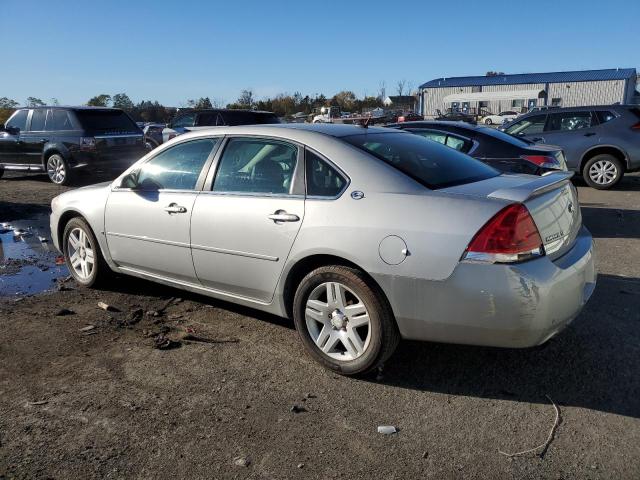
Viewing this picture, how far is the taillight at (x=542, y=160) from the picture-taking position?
7333 mm

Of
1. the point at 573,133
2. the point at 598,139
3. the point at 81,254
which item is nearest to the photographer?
the point at 81,254

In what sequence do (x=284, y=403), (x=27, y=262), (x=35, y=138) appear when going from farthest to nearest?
(x=35, y=138) < (x=27, y=262) < (x=284, y=403)

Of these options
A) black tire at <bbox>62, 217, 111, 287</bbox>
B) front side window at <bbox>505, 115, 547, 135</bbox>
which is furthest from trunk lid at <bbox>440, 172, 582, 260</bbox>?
front side window at <bbox>505, 115, 547, 135</bbox>

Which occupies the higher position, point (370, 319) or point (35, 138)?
point (35, 138)

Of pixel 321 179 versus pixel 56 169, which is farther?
pixel 56 169

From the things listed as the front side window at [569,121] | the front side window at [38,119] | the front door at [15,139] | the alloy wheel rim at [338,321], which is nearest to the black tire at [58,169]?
the front side window at [38,119]

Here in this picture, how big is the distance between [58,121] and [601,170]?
1175 cm

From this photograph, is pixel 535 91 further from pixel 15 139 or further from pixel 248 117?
pixel 15 139

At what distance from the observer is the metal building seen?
73312mm

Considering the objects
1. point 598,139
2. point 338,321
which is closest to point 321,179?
point 338,321

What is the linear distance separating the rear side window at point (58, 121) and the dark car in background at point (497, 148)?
26.5 feet

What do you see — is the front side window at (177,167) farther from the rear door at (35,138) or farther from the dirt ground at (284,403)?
the rear door at (35,138)

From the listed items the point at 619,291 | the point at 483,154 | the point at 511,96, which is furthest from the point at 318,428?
the point at 511,96

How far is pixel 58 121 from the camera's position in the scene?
12.4 meters
